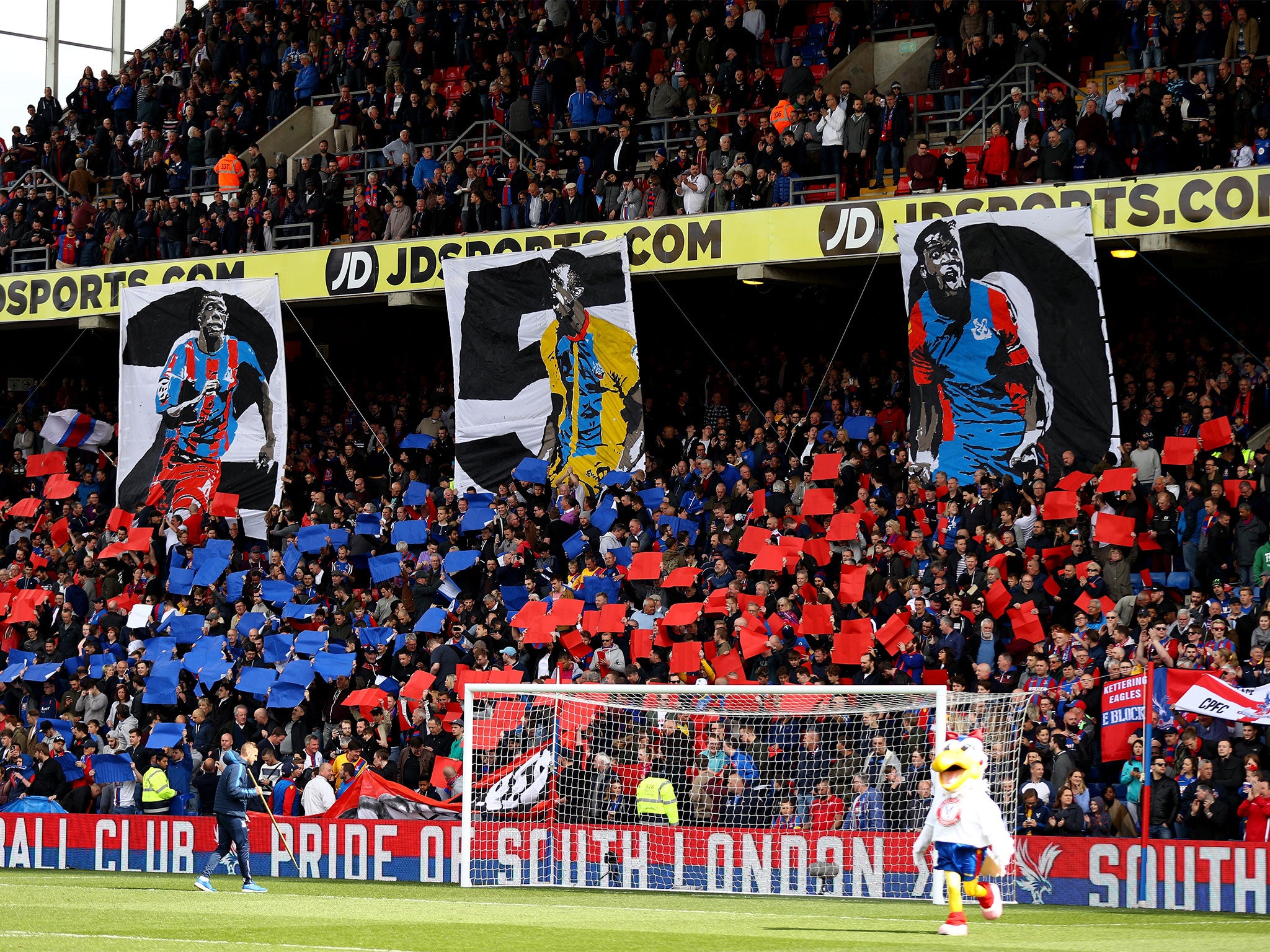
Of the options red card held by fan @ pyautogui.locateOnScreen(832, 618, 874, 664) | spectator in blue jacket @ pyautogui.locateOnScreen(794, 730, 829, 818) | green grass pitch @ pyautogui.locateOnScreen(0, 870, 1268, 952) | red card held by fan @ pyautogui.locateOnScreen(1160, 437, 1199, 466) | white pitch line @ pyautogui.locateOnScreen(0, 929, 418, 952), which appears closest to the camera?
white pitch line @ pyautogui.locateOnScreen(0, 929, 418, 952)

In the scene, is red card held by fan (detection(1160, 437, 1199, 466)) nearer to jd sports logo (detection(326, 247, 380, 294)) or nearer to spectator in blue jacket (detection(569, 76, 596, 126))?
spectator in blue jacket (detection(569, 76, 596, 126))

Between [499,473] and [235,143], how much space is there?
9.54 metres

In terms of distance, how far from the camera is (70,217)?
30719 millimetres

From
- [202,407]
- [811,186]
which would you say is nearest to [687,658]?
[811,186]

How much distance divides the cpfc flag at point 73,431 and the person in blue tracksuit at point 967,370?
14408 mm

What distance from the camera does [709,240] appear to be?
2362 centimetres

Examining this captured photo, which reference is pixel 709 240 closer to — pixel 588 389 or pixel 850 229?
pixel 850 229

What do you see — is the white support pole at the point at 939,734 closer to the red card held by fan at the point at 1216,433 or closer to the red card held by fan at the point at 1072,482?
the red card held by fan at the point at 1072,482

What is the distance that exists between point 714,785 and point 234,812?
4.36m

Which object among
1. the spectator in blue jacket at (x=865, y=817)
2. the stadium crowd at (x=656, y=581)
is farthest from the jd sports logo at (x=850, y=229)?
the spectator in blue jacket at (x=865, y=817)

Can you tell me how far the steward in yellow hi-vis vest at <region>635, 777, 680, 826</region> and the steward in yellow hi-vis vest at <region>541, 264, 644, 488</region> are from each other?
5.65 meters

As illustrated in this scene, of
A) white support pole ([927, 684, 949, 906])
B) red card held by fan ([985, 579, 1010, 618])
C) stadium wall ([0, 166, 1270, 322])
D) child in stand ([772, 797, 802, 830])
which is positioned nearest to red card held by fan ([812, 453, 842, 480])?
stadium wall ([0, 166, 1270, 322])

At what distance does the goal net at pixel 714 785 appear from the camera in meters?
16.9

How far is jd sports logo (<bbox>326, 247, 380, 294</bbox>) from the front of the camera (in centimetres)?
2627
